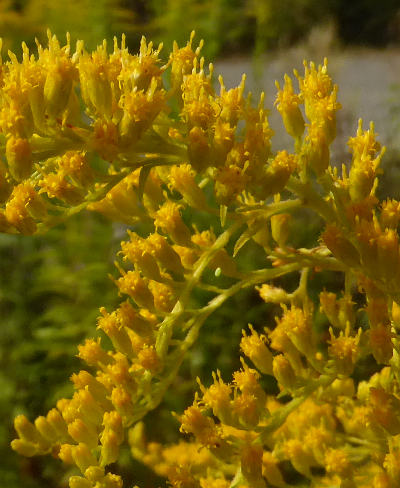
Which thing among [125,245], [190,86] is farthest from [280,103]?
[125,245]

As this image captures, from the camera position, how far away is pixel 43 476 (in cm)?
202

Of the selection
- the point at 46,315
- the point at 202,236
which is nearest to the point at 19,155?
the point at 202,236

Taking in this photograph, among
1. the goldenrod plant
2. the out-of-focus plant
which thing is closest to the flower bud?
the goldenrod plant

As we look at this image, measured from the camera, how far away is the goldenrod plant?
0.76 meters

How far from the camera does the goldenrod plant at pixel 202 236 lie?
2.51 feet

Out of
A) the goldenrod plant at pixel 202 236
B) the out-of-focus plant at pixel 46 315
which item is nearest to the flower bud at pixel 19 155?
the goldenrod plant at pixel 202 236

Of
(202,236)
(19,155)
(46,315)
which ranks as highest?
(19,155)

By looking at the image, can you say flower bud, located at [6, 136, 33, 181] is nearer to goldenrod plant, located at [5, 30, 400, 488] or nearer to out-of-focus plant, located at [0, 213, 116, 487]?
goldenrod plant, located at [5, 30, 400, 488]

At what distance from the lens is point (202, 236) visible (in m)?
0.96

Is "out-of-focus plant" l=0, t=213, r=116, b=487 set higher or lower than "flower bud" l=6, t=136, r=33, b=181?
lower

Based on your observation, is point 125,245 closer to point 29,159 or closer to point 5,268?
point 29,159

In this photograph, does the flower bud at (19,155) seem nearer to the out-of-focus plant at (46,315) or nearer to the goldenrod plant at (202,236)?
the goldenrod plant at (202,236)

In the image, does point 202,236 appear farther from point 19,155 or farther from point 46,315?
point 46,315

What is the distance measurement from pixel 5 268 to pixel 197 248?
147cm
